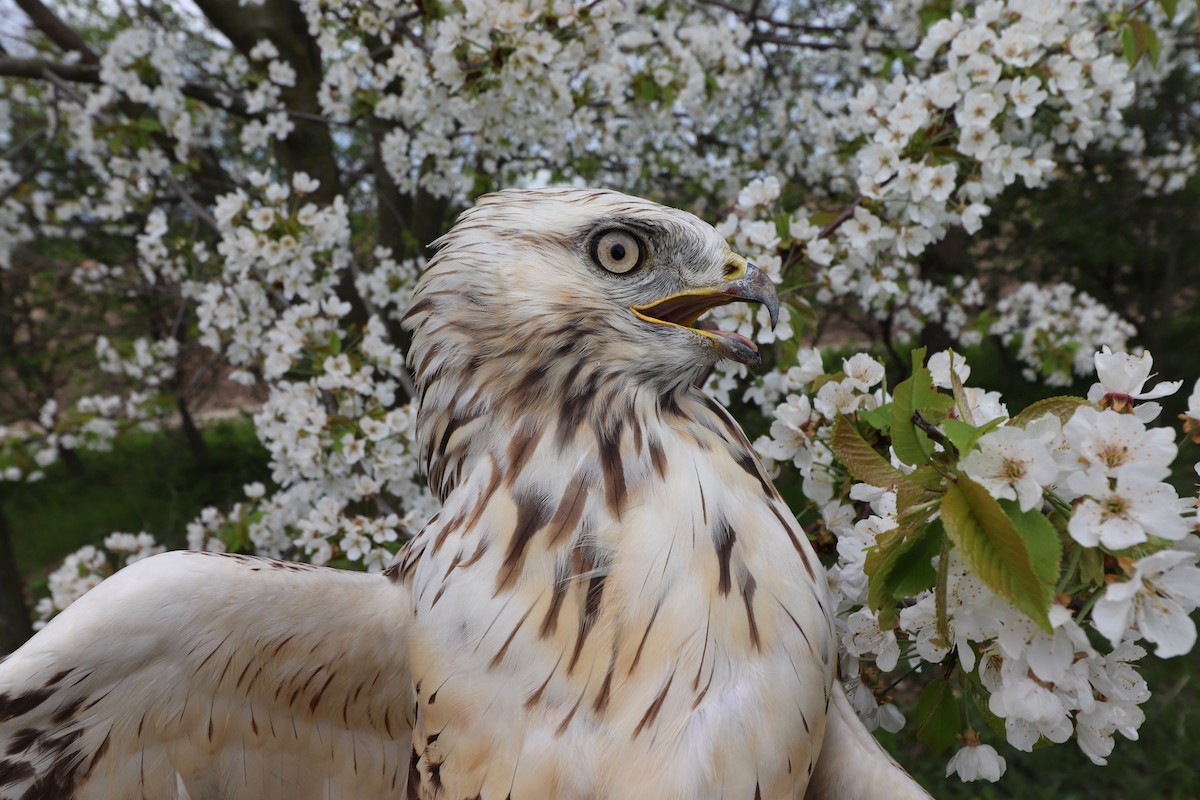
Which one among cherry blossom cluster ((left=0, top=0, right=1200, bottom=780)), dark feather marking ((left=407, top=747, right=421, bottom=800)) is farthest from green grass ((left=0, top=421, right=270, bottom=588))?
dark feather marking ((left=407, top=747, right=421, bottom=800))

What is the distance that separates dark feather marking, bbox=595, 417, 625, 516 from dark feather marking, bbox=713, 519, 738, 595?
185 mm

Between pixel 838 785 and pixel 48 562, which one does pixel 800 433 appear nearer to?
pixel 838 785

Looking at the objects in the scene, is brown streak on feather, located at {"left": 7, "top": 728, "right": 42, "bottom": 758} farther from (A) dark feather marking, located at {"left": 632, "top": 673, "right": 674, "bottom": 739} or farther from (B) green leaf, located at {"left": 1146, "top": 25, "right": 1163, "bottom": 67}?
(B) green leaf, located at {"left": 1146, "top": 25, "right": 1163, "bottom": 67}

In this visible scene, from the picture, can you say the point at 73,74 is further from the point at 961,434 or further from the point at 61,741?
the point at 961,434

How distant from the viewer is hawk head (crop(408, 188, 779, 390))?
145 centimetres

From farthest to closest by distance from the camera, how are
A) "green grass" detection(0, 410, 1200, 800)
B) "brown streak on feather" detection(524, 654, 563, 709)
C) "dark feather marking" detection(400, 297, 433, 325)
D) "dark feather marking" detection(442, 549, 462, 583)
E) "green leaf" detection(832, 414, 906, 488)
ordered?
"green grass" detection(0, 410, 1200, 800) < "dark feather marking" detection(400, 297, 433, 325) < "dark feather marking" detection(442, 549, 462, 583) < "brown streak on feather" detection(524, 654, 563, 709) < "green leaf" detection(832, 414, 906, 488)

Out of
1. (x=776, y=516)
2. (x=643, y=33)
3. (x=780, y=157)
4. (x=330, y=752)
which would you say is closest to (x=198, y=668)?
(x=330, y=752)

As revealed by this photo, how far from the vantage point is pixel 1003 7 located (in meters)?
2.47

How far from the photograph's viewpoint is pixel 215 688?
5.33 ft

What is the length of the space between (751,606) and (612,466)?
35 centimetres

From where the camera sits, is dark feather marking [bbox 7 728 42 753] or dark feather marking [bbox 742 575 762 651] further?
dark feather marking [bbox 7 728 42 753]

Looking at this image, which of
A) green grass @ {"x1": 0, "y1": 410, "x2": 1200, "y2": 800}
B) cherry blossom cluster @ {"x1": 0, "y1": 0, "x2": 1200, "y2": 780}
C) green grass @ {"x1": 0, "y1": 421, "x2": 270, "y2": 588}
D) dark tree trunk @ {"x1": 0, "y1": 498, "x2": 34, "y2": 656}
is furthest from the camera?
green grass @ {"x1": 0, "y1": 421, "x2": 270, "y2": 588}

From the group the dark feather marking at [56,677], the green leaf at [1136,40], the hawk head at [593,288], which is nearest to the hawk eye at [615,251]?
the hawk head at [593,288]

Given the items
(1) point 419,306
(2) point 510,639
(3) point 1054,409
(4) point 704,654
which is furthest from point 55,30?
(3) point 1054,409
